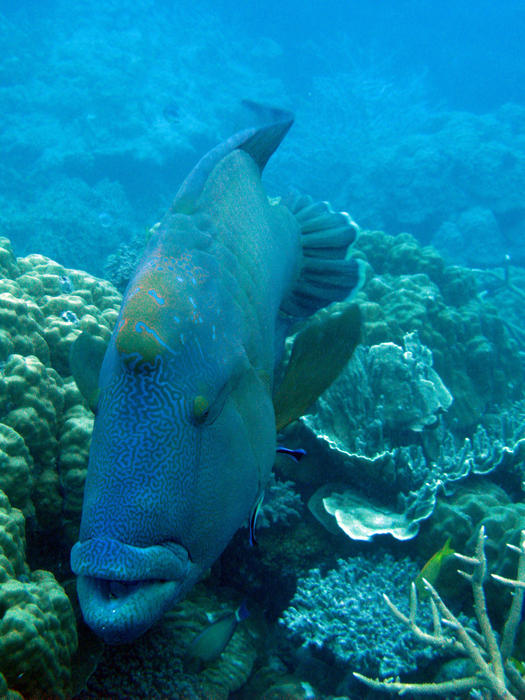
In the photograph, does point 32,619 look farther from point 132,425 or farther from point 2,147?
point 2,147

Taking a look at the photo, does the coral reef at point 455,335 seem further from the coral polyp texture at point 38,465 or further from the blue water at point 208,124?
the blue water at point 208,124

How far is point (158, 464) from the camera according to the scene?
986 mm

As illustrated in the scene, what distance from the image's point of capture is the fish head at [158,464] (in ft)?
3.04

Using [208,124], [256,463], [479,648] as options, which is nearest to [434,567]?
[479,648]

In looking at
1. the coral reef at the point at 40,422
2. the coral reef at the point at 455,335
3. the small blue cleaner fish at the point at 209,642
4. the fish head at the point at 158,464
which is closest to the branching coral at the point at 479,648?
the small blue cleaner fish at the point at 209,642

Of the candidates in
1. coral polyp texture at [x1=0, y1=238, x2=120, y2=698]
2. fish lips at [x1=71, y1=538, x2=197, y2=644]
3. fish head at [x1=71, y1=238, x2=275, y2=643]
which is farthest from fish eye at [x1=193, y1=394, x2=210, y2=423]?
coral polyp texture at [x1=0, y1=238, x2=120, y2=698]

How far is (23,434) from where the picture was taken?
2715 millimetres

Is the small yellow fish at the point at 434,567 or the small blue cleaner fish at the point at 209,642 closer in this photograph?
the small blue cleaner fish at the point at 209,642

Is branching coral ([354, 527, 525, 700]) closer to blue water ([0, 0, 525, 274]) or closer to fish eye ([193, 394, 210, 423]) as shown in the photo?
fish eye ([193, 394, 210, 423])

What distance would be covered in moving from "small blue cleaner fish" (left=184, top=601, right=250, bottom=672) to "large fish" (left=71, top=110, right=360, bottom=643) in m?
1.55

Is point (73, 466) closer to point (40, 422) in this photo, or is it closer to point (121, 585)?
point (40, 422)

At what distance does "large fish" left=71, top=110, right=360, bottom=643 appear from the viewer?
36.8 inches

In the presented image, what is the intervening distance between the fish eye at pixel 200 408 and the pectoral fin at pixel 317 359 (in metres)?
0.79

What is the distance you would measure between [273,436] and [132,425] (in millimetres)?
658
